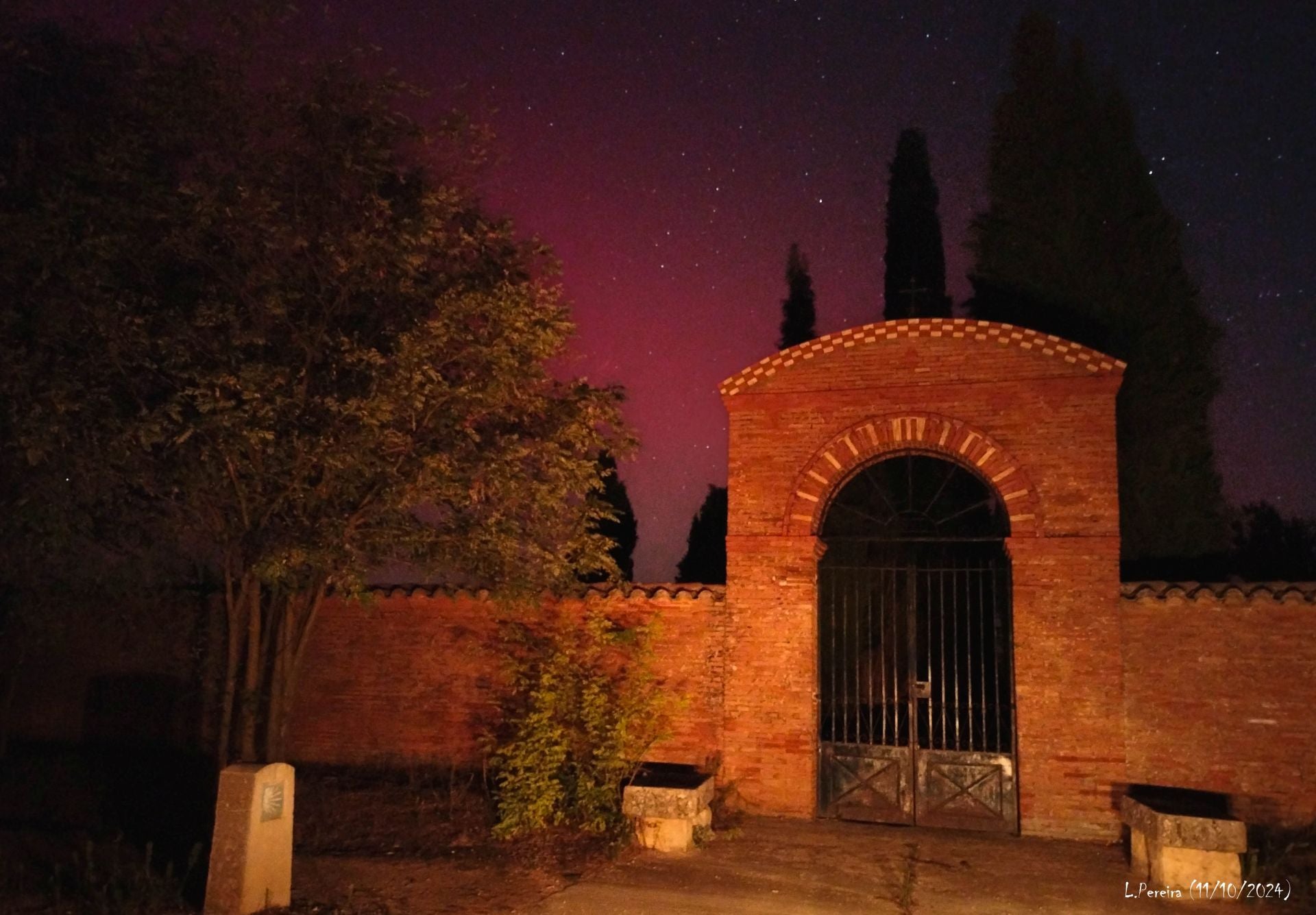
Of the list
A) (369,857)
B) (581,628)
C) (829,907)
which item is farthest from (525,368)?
(829,907)

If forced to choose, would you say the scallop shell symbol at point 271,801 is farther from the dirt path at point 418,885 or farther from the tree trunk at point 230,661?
the tree trunk at point 230,661

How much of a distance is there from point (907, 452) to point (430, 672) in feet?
19.9

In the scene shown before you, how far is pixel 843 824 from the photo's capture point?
10.2 m

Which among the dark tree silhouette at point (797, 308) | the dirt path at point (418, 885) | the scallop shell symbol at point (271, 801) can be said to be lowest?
the dirt path at point (418, 885)

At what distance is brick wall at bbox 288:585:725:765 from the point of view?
436 inches

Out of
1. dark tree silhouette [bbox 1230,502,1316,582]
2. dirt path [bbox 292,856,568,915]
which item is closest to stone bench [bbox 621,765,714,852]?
dirt path [bbox 292,856,568,915]

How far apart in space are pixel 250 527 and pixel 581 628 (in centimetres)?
409

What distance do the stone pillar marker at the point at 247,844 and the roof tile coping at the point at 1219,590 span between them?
25.7ft

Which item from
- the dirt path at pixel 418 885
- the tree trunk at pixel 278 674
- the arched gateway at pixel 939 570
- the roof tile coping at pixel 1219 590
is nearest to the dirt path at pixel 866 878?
the dirt path at pixel 418 885

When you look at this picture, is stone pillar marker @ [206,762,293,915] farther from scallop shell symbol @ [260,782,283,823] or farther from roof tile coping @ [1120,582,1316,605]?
roof tile coping @ [1120,582,1316,605]

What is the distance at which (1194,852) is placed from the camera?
317 inches

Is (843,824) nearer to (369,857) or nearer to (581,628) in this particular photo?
(581,628)

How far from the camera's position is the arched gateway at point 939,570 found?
987 centimetres

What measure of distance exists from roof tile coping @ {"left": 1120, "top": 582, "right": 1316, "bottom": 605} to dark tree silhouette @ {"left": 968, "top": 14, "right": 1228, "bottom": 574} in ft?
12.0
